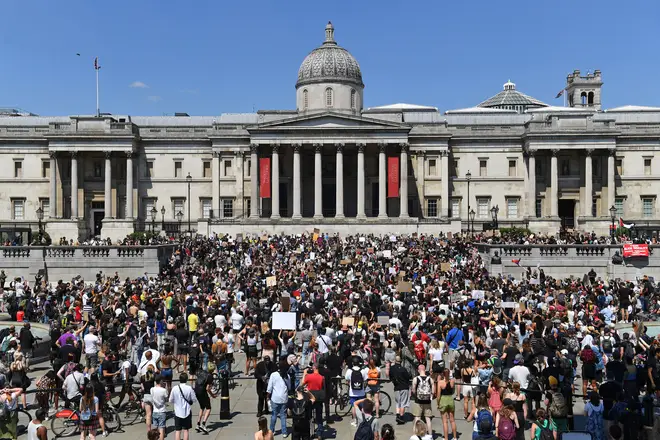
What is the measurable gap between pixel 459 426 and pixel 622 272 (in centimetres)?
3079

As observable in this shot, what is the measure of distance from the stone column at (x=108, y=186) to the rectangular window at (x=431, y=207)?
108 feet

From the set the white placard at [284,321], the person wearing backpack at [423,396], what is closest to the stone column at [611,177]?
the white placard at [284,321]

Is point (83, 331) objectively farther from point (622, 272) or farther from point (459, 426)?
point (622, 272)

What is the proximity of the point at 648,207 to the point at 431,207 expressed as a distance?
23.3m

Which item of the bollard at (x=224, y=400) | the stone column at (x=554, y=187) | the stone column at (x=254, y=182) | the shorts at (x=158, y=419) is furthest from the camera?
the stone column at (x=554, y=187)

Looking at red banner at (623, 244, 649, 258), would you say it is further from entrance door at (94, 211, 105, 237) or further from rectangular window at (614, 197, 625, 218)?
entrance door at (94, 211, 105, 237)

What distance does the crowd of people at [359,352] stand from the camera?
15.3 m

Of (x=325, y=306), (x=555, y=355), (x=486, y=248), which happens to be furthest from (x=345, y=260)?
(x=555, y=355)

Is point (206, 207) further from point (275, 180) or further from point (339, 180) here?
point (339, 180)

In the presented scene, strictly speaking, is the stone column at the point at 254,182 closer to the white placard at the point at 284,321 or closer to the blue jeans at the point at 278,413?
the white placard at the point at 284,321

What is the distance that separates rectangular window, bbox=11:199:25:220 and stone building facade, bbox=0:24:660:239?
11 centimetres

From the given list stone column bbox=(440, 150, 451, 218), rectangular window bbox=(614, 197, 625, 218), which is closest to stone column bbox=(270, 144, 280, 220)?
stone column bbox=(440, 150, 451, 218)

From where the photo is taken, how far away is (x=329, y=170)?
73562mm

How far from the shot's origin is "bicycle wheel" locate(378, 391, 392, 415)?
18328 millimetres
